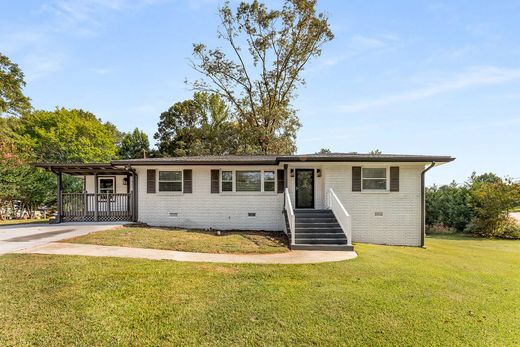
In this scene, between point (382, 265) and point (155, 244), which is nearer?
point (382, 265)

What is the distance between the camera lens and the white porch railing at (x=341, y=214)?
365 inches

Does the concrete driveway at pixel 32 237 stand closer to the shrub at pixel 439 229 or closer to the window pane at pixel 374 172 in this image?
the window pane at pixel 374 172

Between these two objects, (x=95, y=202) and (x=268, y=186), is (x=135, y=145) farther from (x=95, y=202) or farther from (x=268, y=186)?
(x=268, y=186)

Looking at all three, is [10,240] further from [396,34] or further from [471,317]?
[396,34]

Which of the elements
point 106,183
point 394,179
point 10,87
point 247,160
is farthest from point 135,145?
point 394,179

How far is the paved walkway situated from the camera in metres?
7.45

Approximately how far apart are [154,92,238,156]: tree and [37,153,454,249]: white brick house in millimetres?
15965

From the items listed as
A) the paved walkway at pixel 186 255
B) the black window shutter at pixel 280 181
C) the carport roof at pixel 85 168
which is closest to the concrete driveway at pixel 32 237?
the paved walkway at pixel 186 255

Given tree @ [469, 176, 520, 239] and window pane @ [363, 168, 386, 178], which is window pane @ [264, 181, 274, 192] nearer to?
window pane @ [363, 168, 386, 178]

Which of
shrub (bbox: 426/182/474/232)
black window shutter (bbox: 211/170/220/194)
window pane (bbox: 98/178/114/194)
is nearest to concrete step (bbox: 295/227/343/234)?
black window shutter (bbox: 211/170/220/194)

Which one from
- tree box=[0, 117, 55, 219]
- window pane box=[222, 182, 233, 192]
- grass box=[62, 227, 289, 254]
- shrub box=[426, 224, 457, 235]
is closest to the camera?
grass box=[62, 227, 289, 254]

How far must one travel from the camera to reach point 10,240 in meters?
9.28

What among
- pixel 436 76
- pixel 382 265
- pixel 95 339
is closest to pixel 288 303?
pixel 95 339

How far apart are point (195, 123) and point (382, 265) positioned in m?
28.7
